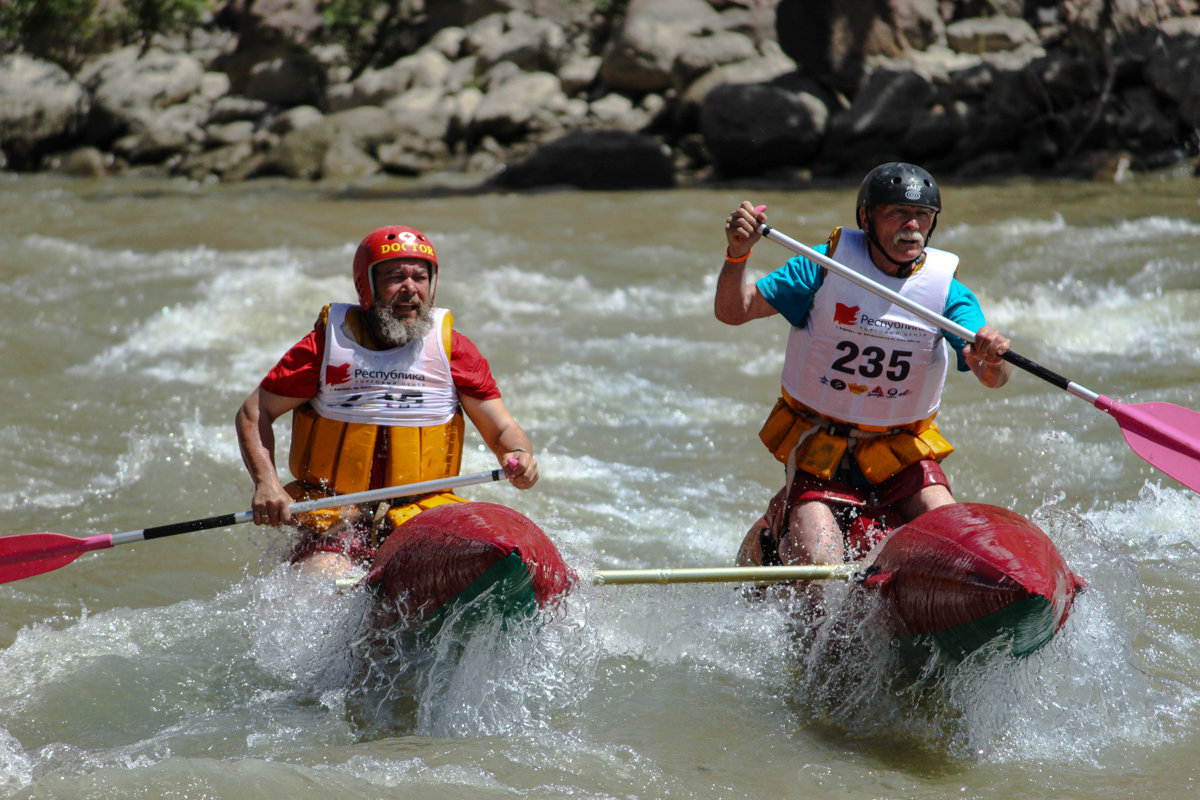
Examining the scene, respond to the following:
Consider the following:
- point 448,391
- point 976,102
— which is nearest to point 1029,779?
point 448,391

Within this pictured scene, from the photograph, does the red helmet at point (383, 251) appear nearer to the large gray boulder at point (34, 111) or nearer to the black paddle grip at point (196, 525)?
the black paddle grip at point (196, 525)

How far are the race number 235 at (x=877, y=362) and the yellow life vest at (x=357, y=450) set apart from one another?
4.81 feet

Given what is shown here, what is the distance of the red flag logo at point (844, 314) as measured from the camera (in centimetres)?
403

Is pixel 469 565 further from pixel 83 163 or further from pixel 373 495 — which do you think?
pixel 83 163

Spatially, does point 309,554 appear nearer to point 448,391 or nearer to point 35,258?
point 448,391

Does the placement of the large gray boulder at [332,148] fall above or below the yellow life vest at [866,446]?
below

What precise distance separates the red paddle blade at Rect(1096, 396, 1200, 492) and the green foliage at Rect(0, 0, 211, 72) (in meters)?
23.2

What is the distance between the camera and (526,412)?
7.71m

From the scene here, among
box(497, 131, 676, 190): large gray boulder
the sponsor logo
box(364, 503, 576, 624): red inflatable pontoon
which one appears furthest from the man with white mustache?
box(497, 131, 676, 190): large gray boulder

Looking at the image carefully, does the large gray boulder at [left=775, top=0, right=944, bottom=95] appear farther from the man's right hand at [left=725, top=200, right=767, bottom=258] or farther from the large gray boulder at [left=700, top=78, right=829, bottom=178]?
the man's right hand at [left=725, top=200, right=767, bottom=258]

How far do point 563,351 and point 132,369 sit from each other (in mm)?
3093

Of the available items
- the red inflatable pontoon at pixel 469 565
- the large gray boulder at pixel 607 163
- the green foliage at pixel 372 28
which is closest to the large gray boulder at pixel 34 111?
the green foliage at pixel 372 28

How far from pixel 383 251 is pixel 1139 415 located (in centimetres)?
272

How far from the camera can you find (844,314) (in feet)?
13.3
